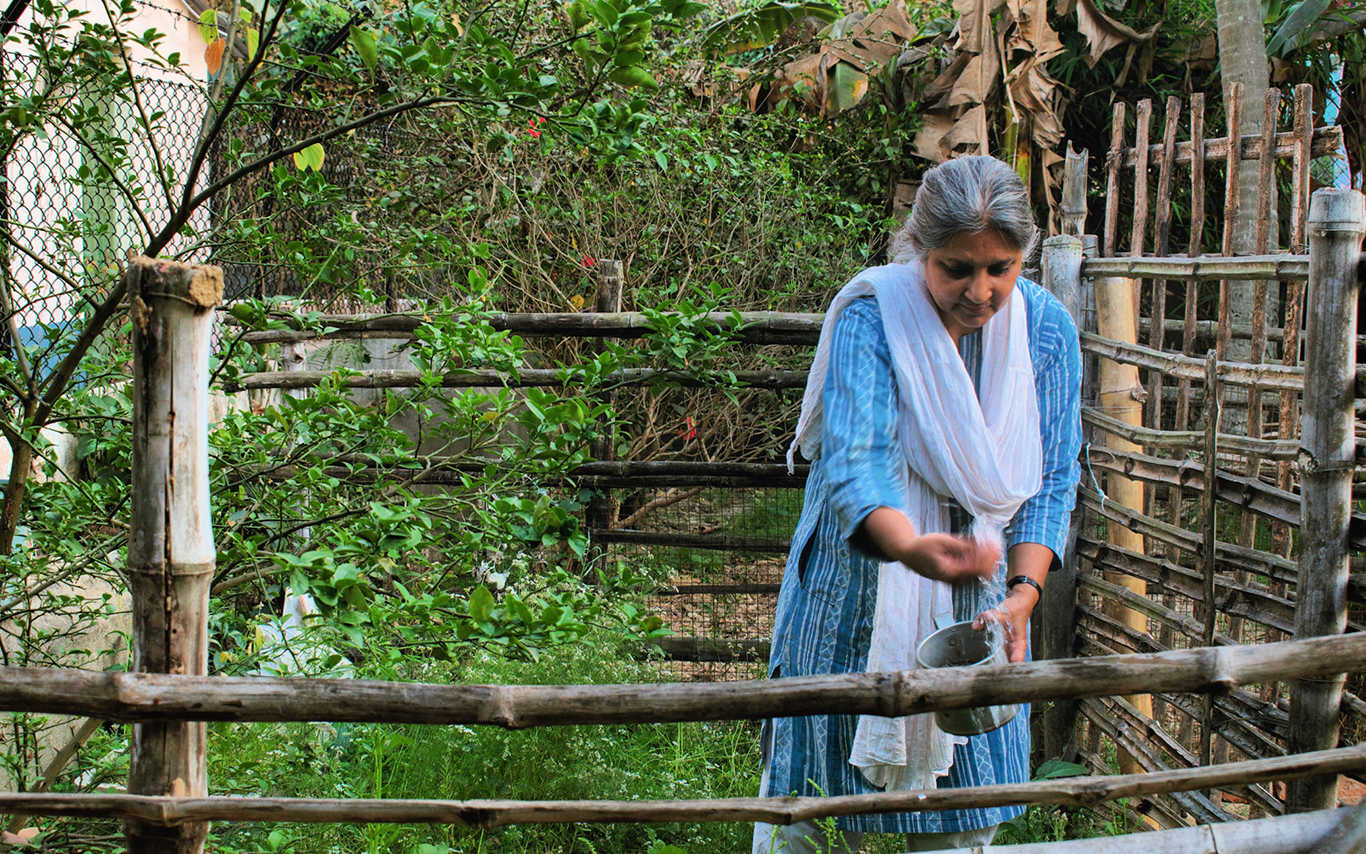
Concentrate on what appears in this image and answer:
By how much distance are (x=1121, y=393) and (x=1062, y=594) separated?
0.72m

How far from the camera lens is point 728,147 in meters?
5.98

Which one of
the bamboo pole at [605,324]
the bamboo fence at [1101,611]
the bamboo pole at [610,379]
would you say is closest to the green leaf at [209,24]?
the bamboo pole at [605,324]

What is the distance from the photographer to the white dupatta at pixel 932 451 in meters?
1.90

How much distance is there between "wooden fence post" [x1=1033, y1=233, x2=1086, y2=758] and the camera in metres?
3.32

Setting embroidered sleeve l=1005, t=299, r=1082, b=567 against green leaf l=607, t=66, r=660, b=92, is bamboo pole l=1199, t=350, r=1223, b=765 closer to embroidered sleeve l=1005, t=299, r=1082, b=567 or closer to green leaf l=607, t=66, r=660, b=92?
embroidered sleeve l=1005, t=299, r=1082, b=567

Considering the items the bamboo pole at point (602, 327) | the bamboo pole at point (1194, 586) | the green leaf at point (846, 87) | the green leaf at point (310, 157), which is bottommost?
the bamboo pole at point (1194, 586)

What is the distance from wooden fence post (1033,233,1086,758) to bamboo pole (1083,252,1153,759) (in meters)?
0.09

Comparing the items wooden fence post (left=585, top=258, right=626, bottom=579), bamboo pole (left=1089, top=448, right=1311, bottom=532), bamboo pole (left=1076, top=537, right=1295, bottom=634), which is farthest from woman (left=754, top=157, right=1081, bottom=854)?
wooden fence post (left=585, top=258, right=626, bottom=579)

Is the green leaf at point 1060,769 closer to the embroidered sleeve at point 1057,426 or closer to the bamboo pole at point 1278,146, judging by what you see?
the embroidered sleeve at point 1057,426

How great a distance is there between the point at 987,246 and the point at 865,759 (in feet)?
3.32

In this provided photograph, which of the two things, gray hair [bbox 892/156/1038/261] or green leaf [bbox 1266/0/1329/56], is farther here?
green leaf [bbox 1266/0/1329/56]

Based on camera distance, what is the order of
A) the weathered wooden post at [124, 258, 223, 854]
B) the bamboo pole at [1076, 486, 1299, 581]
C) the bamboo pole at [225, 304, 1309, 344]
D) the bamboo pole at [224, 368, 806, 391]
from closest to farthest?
the weathered wooden post at [124, 258, 223, 854]
the bamboo pole at [1076, 486, 1299, 581]
the bamboo pole at [225, 304, 1309, 344]
the bamboo pole at [224, 368, 806, 391]

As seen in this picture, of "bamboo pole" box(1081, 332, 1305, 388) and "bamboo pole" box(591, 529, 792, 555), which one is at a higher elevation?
"bamboo pole" box(1081, 332, 1305, 388)

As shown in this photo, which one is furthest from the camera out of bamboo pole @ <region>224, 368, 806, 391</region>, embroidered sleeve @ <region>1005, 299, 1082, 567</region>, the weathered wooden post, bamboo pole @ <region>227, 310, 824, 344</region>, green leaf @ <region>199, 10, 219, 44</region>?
bamboo pole @ <region>227, 310, 824, 344</region>
